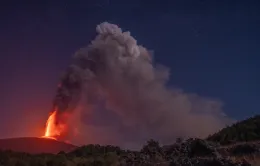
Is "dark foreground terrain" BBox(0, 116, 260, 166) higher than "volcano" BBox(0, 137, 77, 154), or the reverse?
"volcano" BBox(0, 137, 77, 154)

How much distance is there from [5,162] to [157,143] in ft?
65.7

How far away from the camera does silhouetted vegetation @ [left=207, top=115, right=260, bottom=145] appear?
46250 millimetres

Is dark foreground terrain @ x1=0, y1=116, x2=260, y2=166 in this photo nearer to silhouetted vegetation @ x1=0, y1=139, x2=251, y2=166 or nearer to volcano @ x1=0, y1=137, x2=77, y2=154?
silhouetted vegetation @ x1=0, y1=139, x2=251, y2=166

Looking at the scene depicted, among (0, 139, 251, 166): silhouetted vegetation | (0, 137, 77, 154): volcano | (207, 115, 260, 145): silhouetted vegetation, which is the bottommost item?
(0, 139, 251, 166): silhouetted vegetation

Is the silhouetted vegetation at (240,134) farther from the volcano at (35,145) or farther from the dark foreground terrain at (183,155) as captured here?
the volcano at (35,145)

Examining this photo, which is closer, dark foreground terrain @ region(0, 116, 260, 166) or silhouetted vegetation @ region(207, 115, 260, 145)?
dark foreground terrain @ region(0, 116, 260, 166)

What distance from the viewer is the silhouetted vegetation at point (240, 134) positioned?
152 ft

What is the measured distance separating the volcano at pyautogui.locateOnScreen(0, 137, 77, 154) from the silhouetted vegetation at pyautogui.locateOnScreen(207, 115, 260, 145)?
3505 cm

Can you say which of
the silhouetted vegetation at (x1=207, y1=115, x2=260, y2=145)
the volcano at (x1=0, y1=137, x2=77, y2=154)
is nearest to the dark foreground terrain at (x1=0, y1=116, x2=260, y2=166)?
the silhouetted vegetation at (x1=207, y1=115, x2=260, y2=145)

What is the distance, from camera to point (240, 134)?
162ft

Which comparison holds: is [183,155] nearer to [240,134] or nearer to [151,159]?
[151,159]

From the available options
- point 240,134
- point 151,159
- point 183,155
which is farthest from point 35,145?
point 183,155

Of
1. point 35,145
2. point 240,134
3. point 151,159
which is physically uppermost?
point 35,145

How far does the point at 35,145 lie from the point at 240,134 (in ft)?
156
